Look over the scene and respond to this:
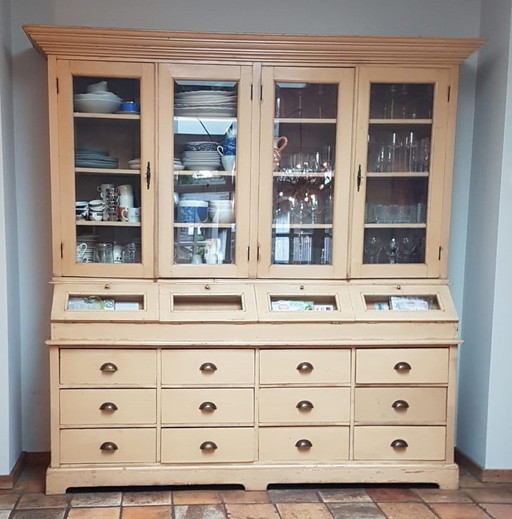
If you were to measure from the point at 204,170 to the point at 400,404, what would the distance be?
143cm

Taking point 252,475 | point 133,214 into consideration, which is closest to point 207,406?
point 252,475

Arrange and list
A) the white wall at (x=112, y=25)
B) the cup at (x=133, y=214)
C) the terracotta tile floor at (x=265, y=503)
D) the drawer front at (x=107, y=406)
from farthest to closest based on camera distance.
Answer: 1. the white wall at (x=112, y=25)
2. the cup at (x=133, y=214)
3. the drawer front at (x=107, y=406)
4. the terracotta tile floor at (x=265, y=503)

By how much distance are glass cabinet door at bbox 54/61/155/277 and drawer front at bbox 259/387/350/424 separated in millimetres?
827

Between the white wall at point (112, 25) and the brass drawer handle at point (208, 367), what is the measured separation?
887 mm

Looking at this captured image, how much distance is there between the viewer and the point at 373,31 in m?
2.51

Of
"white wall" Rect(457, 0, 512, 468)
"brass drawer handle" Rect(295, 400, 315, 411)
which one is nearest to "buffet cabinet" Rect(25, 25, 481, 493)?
"brass drawer handle" Rect(295, 400, 315, 411)

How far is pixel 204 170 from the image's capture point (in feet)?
7.66

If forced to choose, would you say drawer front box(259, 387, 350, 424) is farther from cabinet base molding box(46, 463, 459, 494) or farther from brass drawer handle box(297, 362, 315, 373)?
cabinet base molding box(46, 463, 459, 494)

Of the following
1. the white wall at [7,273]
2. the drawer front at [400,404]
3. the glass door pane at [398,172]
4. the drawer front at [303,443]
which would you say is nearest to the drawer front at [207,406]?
the drawer front at [303,443]

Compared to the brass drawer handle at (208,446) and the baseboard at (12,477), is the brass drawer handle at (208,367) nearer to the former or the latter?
the brass drawer handle at (208,446)

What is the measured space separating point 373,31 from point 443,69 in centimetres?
46

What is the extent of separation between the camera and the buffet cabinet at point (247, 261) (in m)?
2.20

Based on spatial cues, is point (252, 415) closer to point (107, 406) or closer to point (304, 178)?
point (107, 406)

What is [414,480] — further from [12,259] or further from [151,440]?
[12,259]
